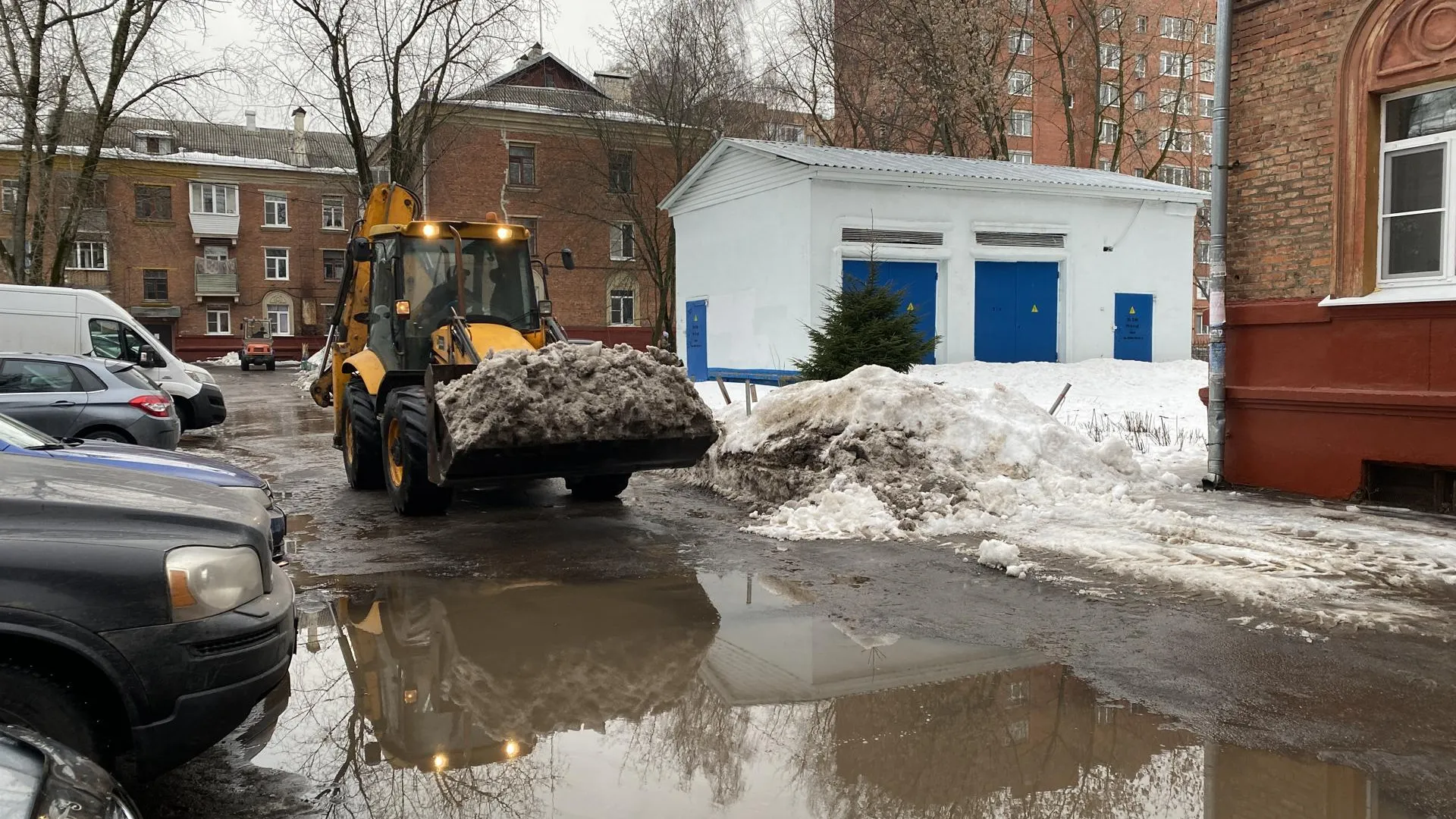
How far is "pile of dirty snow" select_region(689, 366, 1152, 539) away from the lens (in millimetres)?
8664

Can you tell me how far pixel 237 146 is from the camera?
60.2 metres

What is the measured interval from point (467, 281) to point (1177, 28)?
38.5m

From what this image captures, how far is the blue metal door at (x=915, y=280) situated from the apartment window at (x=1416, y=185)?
12156mm

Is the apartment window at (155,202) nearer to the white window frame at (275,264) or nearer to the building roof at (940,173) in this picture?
the white window frame at (275,264)

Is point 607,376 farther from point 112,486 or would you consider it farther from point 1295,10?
point 1295,10

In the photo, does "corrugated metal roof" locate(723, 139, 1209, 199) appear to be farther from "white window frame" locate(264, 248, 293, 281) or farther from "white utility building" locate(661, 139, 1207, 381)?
"white window frame" locate(264, 248, 293, 281)

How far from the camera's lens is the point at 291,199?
186 ft

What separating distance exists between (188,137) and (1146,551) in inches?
2536

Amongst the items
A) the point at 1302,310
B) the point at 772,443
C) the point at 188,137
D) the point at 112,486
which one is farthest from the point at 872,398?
the point at 188,137

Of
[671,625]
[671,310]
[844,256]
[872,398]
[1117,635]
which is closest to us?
[1117,635]

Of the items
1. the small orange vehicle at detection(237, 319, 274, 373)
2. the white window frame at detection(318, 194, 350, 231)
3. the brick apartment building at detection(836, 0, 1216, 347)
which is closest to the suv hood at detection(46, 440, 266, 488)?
the brick apartment building at detection(836, 0, 1216, 347)

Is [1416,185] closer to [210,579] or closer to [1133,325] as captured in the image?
[210,579]

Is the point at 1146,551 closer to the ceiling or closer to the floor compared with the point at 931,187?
closer to the floor

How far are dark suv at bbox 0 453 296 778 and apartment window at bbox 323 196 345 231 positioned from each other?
58.1 m
